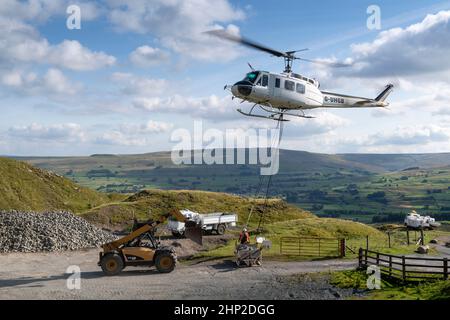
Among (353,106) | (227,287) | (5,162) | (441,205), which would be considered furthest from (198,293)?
(441,205)

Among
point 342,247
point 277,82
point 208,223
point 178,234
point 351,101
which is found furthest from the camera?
point 208,223

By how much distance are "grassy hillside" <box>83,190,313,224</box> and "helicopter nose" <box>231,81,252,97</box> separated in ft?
97.2

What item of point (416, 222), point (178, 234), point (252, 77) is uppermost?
point (252, 77)

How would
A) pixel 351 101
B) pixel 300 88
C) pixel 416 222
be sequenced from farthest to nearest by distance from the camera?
pixel 416 222
pixel 351 101
pixel 300 88

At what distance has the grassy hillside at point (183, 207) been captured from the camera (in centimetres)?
5466

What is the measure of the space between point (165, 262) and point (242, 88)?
12.1m

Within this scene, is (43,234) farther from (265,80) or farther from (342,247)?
(342,247)

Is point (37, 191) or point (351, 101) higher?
point (351, 101)

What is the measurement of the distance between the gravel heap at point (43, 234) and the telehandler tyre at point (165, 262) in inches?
521

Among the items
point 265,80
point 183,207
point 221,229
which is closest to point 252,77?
point 265,80

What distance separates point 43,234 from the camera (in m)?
36.3

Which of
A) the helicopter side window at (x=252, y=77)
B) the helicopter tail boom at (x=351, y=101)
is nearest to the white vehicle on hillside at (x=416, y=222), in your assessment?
the helicopter tail boom at (x=351, y=101)

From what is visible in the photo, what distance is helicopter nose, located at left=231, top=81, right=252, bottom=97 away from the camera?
28.8 metres
